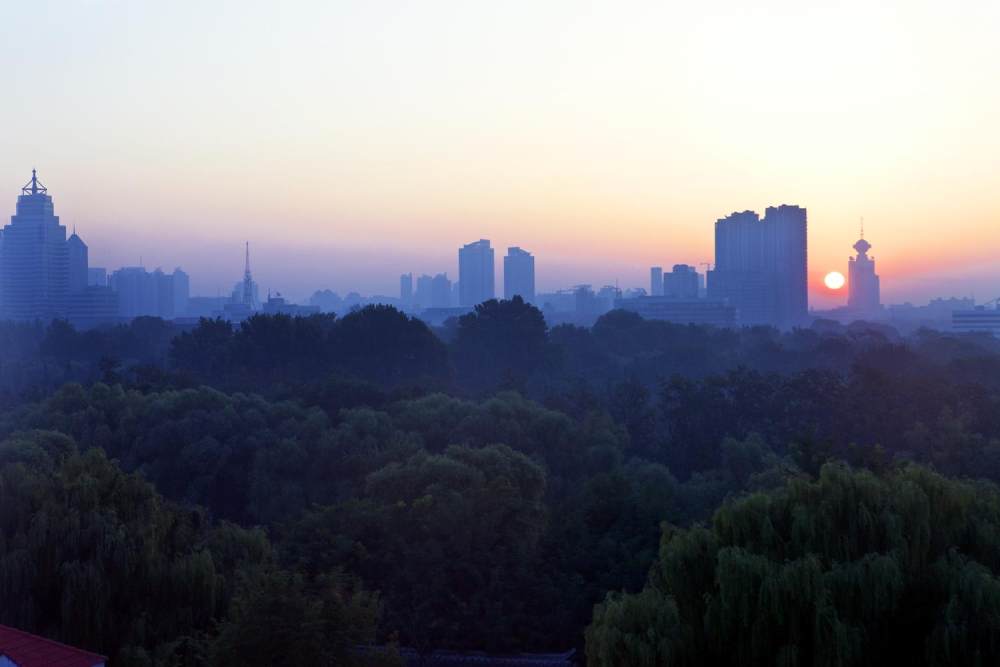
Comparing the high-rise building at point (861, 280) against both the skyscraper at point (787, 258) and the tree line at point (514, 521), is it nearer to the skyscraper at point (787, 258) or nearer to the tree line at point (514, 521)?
the skyscraper at point (787, 258)

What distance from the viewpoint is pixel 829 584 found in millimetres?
7750

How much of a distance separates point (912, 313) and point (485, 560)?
14686 centimetres

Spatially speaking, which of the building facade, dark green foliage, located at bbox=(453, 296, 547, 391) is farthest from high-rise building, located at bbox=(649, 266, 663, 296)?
dark green foliage, located at bbox=(453, 296, 547, 391)

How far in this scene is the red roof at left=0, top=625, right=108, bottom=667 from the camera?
7344 mm

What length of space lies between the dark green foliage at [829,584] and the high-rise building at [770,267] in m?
92.1

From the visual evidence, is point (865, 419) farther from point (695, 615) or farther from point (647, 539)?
point (695, 615)

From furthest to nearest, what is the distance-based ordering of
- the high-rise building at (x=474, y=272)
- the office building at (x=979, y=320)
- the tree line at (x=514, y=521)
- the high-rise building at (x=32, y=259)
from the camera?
the high-rise building at (x=474, y=272)
the office building at (x=979, y=320)
the high-rise building at (x=32, y=259)
the tree line at (x=514, y=521)

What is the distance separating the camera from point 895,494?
8.50 meters

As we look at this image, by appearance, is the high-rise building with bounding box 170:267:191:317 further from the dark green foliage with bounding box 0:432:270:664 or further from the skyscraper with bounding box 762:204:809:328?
the dark green foliage with bounding box 0:432:270:664

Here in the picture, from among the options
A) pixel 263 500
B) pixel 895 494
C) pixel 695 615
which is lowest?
pixel 263 500

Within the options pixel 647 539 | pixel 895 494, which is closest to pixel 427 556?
pixel 647 539

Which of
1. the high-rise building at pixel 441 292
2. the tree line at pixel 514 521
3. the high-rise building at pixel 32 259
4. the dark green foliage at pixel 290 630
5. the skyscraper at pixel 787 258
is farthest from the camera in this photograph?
the high-rise building at pixel 441 292

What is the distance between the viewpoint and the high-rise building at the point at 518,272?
443ft

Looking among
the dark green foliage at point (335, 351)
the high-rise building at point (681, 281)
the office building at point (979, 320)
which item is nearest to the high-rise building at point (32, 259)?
the dark green foliage at point (335, 351)
